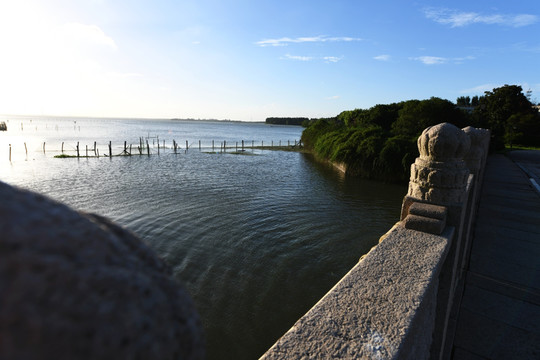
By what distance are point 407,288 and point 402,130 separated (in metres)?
32.0

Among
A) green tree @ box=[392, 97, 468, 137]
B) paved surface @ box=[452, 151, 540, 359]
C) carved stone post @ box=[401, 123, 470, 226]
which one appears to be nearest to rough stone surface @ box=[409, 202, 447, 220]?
carved stone post @ box=[401, 123, 470, 226]

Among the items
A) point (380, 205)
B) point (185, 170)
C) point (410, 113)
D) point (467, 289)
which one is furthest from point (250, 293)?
point (410, 113)

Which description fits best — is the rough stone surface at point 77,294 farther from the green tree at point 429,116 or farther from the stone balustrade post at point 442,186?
the green tree at point 429,116

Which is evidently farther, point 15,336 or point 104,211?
point 104,211

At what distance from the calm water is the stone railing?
4.12m

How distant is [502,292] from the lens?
458cm

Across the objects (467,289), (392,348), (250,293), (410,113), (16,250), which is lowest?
(250,293)

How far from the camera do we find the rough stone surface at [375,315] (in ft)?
5.68

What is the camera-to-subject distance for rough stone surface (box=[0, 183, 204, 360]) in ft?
1.21

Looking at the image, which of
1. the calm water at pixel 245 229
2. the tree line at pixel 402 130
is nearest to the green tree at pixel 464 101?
the tree line at pixel 402 130

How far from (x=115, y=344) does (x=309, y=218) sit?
41.4 ft

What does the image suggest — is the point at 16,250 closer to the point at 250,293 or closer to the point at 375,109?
the point at 250,293

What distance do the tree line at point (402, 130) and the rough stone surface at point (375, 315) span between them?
1917 cm

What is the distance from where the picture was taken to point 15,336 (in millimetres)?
357
